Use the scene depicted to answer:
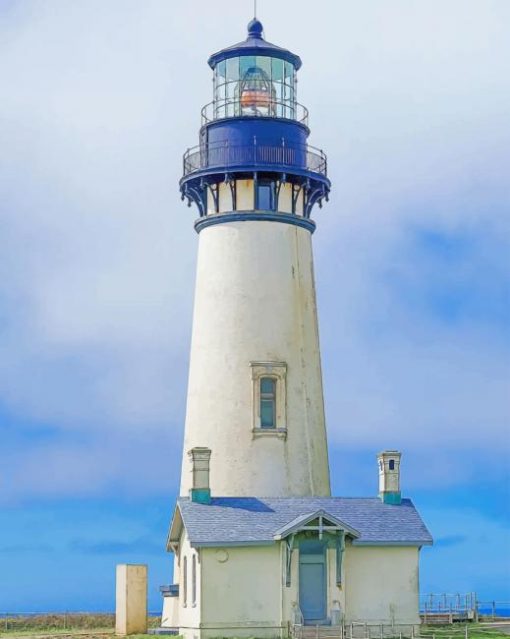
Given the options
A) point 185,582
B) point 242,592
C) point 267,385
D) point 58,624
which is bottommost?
point 242,592

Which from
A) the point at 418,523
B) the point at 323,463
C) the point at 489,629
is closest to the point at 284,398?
the point at 323,463

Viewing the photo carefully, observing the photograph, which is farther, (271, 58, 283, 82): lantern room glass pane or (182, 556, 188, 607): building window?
(271, 58, 283, 82): lantern room glass pane

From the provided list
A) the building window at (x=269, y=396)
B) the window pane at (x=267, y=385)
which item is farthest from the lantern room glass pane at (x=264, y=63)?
the window pane at (x=267, y=385)

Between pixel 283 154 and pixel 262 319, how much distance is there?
14.2 feet

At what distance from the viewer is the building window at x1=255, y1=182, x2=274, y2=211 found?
1581 inches

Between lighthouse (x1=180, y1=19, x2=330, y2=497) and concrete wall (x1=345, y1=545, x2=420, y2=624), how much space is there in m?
3.61

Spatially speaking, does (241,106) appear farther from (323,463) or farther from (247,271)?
(323,463)

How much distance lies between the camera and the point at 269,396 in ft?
130

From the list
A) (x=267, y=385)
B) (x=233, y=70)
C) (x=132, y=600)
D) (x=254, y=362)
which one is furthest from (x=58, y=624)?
(x=233, y=70)

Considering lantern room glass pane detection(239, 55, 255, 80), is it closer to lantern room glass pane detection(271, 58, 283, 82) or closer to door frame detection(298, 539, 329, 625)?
lantern room glass pane detection(271, 58, 283, 82)

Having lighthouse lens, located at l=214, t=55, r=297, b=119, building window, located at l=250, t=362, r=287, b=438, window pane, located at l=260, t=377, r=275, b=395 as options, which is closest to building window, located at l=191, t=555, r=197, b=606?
building window, located at l=250, t=362, r=287, b=438

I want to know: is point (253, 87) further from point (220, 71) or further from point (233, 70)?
point (220, 71)

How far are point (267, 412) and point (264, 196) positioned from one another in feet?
18.3

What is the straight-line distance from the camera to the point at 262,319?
39.8 meters
